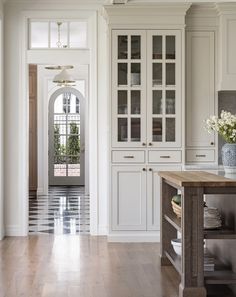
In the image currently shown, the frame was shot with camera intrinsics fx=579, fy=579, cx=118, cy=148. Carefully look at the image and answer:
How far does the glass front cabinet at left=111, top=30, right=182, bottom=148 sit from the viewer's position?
6.56m

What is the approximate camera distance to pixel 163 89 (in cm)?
659

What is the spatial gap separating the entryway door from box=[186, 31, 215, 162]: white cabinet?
7.60 meters

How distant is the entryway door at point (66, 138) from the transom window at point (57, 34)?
7.02m

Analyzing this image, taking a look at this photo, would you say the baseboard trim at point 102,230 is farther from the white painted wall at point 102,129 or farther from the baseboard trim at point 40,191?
the baseboard trim at point 40,191

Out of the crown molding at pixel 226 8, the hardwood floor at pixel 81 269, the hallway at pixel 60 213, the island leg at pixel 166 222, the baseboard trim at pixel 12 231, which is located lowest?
the hallway at pixel 60 213

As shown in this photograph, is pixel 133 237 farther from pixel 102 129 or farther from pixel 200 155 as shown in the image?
pixel 102 129

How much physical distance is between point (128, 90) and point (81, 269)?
7.59ft

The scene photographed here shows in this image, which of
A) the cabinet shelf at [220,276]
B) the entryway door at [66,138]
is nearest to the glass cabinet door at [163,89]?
the cabinet shelf at [220,276]

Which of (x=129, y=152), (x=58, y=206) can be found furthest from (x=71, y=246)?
(x=58, y=206)

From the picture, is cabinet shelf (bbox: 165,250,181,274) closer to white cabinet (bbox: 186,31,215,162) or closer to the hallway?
white cabinet (bbox: 186,31,215,162)

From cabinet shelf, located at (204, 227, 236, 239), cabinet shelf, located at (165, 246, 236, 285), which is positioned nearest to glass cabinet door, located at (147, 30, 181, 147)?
cabinet shelf, located at (165, 246, 236, 285)

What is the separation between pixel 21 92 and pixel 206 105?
7.19 ft

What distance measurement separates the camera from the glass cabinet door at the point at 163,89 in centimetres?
658

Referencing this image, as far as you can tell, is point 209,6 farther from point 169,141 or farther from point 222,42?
point 169,141
